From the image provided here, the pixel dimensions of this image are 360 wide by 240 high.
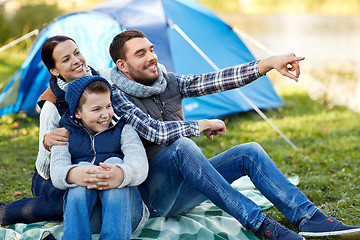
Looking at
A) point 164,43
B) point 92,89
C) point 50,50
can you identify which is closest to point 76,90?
point 92,89

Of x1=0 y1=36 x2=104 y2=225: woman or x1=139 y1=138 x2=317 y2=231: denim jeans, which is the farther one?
x1=0 y1=36 x2=104 y2=225: woman

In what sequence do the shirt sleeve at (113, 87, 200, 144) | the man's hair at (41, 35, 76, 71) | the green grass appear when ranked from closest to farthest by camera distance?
1. the shirt sleeve at (113, 87, 200, 144)
2. the man's hair at (41, 35, 76, 71)
3. the green grass

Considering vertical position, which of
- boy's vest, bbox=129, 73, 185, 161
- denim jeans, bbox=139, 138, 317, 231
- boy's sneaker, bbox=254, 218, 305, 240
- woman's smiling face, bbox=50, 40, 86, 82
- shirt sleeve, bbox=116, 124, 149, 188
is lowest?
boy's sneaker, bbox=254, 218, 305, 240

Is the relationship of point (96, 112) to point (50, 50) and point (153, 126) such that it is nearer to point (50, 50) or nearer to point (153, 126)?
point (153, 126)

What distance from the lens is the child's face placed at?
97.0 inches

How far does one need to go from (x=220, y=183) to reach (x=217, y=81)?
0.74 m

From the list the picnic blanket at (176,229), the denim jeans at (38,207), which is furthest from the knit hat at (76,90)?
the picnic blanket at (176,229)

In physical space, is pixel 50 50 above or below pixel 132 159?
above

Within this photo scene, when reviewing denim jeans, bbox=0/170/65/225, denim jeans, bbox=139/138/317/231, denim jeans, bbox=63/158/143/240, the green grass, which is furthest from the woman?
the green grass

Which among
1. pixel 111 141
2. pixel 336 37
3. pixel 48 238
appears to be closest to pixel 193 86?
pixel 111 141

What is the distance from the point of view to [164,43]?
191 inches

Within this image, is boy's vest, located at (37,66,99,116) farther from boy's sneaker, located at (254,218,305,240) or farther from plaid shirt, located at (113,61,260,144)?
boy's sneaker, located at (254,218,305,240)

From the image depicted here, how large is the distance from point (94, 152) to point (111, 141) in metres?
0.10

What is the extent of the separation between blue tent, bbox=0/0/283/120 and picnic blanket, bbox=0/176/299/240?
83.4 inches
